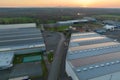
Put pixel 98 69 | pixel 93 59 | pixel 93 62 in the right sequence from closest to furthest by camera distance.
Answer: pixel 98 69 < pixel 93 62 < pixel 93 59

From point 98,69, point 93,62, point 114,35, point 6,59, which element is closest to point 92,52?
point 93,62

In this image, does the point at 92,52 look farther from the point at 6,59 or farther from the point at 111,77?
the point at 6,59

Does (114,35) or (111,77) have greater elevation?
(111,77)

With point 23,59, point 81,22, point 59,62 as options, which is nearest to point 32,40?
point 23,59

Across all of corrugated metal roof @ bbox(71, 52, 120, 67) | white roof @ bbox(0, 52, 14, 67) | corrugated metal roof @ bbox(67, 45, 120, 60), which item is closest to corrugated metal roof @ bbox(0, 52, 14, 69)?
white roof @ bbox(0, 52, 14, 67)

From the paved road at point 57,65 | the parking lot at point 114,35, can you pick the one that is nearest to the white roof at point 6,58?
the paved road at point 57,65


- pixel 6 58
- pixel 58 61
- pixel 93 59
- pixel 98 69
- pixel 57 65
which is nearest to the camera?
pixel 98 69

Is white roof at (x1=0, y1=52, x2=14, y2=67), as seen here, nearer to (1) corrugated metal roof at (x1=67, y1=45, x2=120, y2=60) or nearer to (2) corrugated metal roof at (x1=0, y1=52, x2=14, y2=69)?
(2) corrugated metal roof at (x1=0, y1=52, x2=14, y2=69)

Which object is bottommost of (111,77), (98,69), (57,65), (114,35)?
(114,35)
